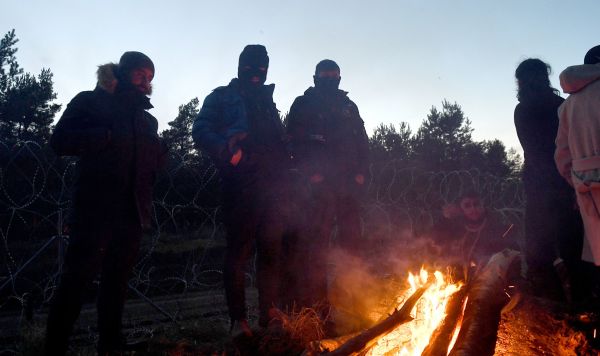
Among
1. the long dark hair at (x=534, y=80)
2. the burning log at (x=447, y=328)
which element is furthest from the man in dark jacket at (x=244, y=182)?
the long dark hair at (x=534, y=80)

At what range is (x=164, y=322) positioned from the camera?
4395 millimetres

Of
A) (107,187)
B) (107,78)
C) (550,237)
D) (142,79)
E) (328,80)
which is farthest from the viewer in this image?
(328,80)

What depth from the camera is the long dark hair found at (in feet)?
12.2

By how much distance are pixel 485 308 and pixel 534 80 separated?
2239 mm

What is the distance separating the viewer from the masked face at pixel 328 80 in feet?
14.1

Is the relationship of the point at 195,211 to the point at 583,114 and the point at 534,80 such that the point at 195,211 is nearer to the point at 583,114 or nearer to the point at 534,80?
the point at 534,80

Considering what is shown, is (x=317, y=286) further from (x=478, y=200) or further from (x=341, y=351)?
(x=478, y=200)

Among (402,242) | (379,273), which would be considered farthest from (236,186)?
(402,242)

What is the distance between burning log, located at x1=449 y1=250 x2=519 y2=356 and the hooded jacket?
34.8 inches

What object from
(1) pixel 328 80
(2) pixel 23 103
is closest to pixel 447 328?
(1) pixel 328 80

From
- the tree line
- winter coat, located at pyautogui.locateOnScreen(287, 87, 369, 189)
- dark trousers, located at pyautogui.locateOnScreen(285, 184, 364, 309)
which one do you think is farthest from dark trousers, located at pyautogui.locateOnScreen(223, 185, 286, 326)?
the tree line

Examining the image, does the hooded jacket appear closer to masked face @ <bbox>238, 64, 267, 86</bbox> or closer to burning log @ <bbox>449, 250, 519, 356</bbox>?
burning log @ <bbox>449, 250, 519, 356</bbox>

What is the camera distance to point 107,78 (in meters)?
3.09

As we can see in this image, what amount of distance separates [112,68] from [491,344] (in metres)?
3.18
